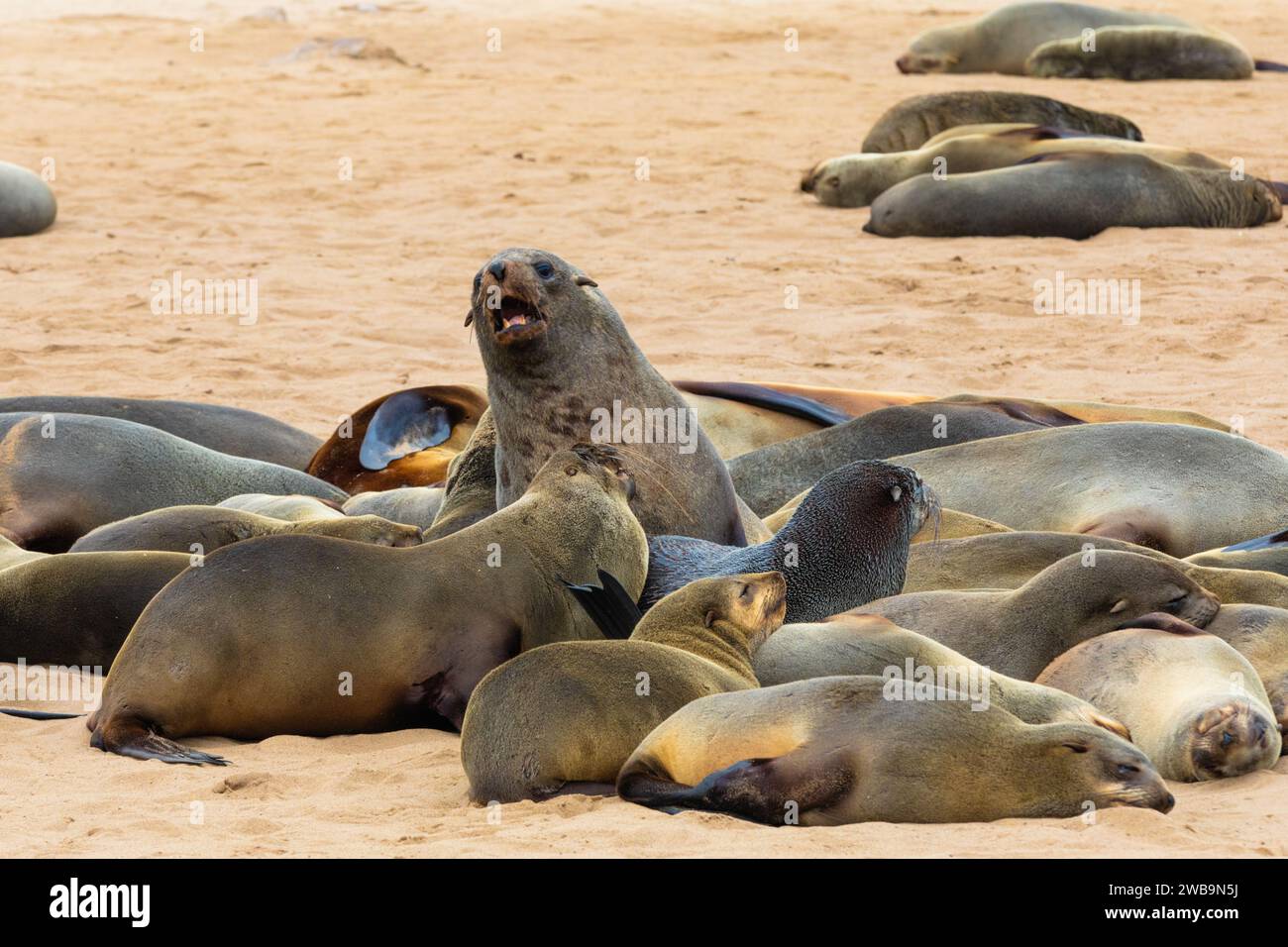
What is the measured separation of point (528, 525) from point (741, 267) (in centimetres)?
680

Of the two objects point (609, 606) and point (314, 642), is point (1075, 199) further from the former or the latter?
point (314, 642)

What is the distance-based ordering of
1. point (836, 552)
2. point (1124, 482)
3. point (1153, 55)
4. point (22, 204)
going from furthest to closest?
point (1153, 55)
point (22, 204)
point (1124, 482)
point (836, 552)

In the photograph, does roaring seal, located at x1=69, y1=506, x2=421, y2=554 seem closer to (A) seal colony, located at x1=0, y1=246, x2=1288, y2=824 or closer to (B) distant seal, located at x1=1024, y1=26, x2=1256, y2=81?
(A) seal colony, located at x1=0, y1=246, x2=1288, y2=824

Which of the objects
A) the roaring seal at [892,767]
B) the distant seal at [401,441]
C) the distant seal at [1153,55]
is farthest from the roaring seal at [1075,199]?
the roaring seal at [892,767]

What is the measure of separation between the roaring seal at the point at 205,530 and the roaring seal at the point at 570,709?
5.34 feet

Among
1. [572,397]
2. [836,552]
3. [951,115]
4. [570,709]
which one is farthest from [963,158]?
[570,709]

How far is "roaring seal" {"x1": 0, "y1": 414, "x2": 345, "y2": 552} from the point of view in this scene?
6.96 metres

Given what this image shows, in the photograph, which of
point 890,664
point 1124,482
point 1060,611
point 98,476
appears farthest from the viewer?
point 98,476

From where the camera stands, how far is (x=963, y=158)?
12.6 meters

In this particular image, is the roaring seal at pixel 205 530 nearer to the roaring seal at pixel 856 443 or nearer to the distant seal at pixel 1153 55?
the roaring seal at pixel 856 443

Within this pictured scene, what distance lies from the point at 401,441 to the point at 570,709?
387 centimetres

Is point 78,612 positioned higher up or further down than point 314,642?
further down

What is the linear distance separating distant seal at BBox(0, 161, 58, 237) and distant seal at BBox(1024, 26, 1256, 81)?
9419mm

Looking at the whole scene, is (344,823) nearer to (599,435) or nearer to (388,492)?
(599,435)
